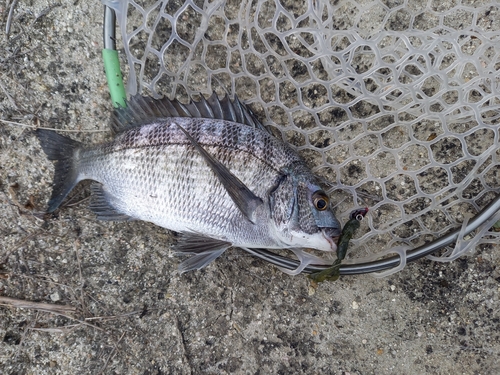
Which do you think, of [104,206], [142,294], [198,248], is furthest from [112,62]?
[142,294]

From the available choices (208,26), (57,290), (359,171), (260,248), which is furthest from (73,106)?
(359,171)

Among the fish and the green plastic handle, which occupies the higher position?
the green plastic handle

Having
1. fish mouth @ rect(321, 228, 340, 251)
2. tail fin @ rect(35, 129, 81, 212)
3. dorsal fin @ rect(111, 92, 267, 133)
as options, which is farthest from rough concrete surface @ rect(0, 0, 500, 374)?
fish mouth @ rect(321, 228, 340, 251)

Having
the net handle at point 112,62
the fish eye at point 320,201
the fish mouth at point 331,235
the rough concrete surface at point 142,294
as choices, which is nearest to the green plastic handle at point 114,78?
the net handle at point 112,62

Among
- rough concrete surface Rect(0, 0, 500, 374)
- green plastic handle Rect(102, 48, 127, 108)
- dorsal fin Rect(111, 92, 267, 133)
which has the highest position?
green plastic handle Rect(102, 48, 127, 108)

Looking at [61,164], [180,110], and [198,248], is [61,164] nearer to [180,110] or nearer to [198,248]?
[180,110]

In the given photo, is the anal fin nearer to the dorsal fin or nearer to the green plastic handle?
the dorsal fin

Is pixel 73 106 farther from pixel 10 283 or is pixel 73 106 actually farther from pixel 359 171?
pixel 359 171
